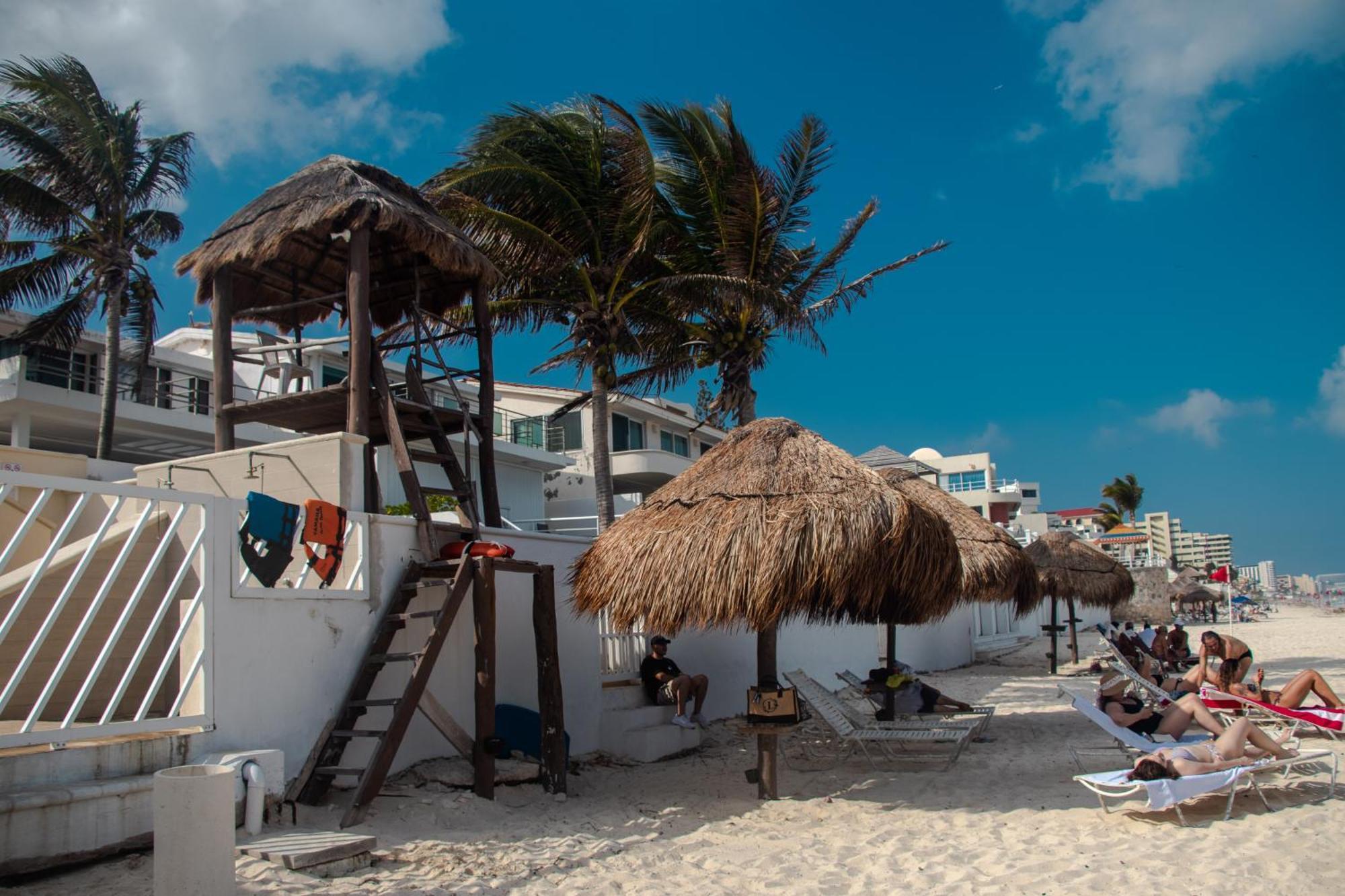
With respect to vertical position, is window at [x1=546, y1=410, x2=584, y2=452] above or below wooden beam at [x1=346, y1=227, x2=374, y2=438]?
above

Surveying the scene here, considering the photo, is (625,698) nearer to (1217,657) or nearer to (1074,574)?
(1217,657)

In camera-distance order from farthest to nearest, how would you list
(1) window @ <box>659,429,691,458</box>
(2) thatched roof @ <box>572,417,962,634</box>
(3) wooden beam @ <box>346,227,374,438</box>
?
(1) window @ <box>659,429,691,458</box>, (3) wooden beam @ <box>346,227,374,438</box>, (2) thatched roof @ <box>572,417,962,634</box>

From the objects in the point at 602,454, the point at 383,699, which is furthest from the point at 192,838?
the point at 602,454

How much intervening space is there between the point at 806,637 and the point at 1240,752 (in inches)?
310

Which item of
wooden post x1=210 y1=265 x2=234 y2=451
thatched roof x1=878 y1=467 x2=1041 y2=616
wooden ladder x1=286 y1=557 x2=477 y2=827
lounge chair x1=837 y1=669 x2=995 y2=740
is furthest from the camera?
thatched roof x1=878 y1=467 x2=1041 y2=616

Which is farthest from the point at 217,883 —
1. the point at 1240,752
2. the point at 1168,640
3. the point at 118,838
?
the point at 1168,640

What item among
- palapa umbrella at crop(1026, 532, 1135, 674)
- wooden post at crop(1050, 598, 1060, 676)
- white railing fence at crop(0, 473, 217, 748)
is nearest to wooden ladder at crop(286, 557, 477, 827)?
white railing fence at crop(0, 473, 217, 748)

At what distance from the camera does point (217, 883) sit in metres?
4.26

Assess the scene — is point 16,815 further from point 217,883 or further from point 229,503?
point 229,503

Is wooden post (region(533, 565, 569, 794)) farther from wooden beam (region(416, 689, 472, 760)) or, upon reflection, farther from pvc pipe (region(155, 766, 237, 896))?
pvc pipe (region(155, 766, 237, 896))

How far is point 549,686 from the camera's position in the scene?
823cm

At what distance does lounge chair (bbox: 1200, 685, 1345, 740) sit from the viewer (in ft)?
30.3

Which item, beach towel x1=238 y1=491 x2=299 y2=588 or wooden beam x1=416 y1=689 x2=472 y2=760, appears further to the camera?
wooden beam x1=416 y1=689 x2=472 y2=760

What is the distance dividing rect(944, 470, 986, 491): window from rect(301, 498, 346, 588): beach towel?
210 ft
